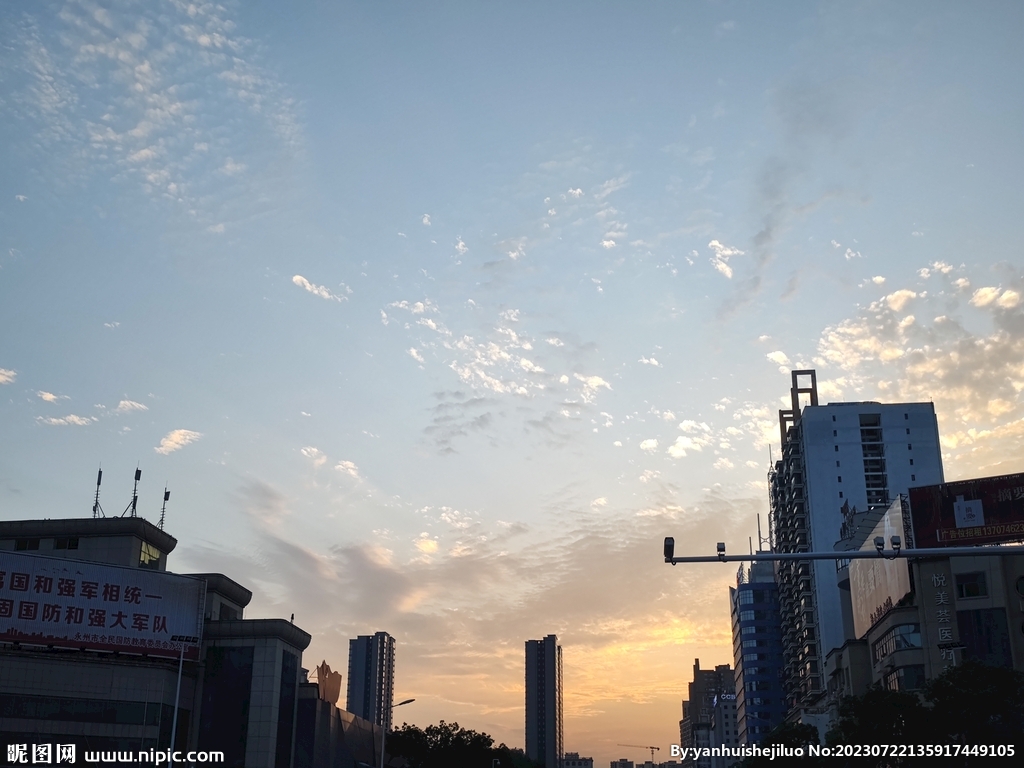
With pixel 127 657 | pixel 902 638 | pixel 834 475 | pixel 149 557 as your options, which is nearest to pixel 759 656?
pixel 834 475

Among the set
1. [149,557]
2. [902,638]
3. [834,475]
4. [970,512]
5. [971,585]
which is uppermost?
[834,475]

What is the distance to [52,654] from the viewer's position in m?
69.9

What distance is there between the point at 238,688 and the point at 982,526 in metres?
59.5

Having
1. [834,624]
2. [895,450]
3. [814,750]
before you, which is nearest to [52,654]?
[814,750]

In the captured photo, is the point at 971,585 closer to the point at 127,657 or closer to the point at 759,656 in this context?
the point at 127,657

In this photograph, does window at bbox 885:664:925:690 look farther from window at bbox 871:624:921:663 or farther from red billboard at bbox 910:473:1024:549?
red billboard at bbox 910:473:1024:549

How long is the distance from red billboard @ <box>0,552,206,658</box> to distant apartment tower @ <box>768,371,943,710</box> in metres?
83.9

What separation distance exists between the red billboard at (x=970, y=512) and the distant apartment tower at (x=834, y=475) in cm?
5086

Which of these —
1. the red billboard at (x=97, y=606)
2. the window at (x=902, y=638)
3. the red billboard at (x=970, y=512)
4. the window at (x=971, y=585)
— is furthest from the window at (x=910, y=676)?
the red billboard at (x=97, y=606)

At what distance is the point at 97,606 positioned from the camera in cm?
7162

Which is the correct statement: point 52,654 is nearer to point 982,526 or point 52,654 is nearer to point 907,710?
point 907,710

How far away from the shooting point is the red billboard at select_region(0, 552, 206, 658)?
69250 millimetres

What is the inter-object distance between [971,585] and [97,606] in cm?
6616

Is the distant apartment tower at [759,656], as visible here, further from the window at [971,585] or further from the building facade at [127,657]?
the building facade at [127,657]
